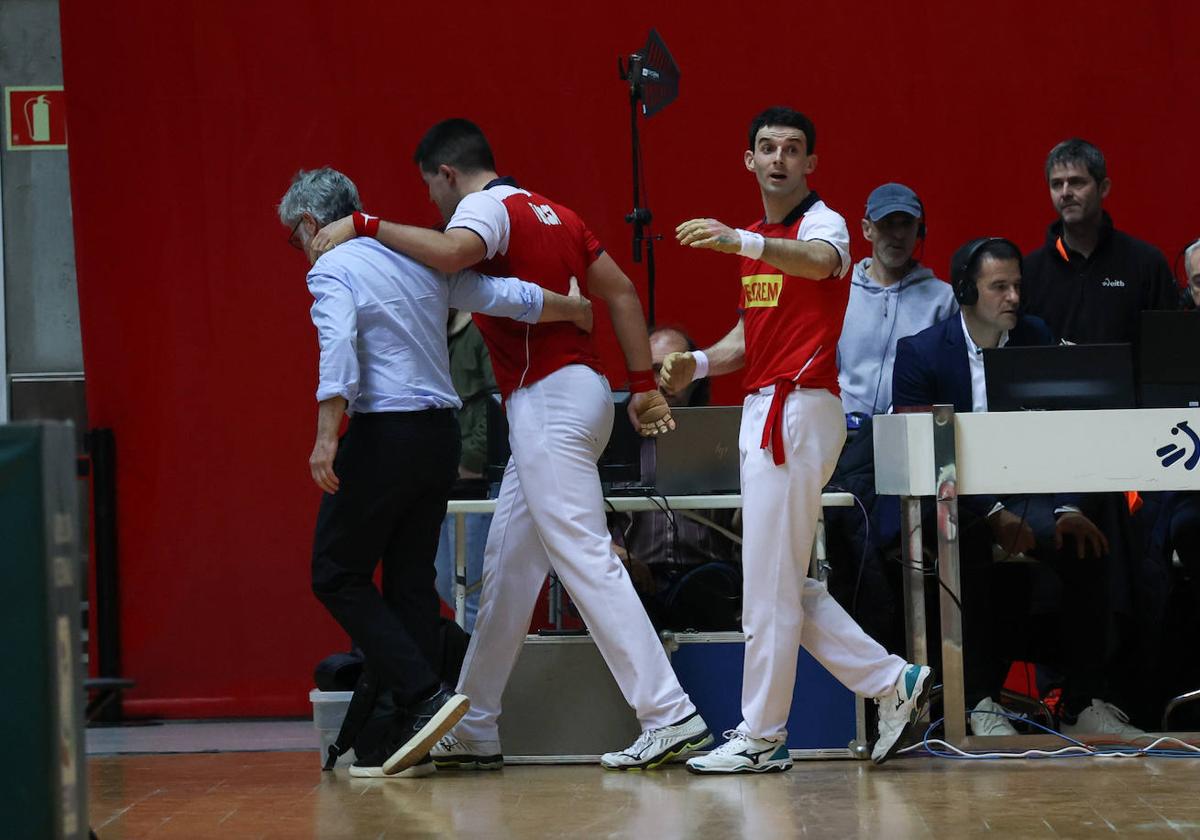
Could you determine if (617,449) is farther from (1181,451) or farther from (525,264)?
(1181,451)

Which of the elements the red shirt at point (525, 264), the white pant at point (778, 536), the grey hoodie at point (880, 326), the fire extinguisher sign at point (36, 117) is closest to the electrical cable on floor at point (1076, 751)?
the white pant at point (778, 536)

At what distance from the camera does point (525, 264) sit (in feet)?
13.1

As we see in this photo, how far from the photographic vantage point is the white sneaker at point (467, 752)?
13.1 ft

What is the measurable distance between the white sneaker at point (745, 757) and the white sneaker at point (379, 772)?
691 millimetres

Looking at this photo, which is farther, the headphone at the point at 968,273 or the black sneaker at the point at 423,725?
the headphone at the point at 968,273

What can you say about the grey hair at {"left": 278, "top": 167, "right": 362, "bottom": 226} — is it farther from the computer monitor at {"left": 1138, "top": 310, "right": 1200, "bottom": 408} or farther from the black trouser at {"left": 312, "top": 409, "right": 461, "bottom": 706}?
the computer monitor at {"left": 1138, "top": 310, "right": 1200, "bottom": 408}

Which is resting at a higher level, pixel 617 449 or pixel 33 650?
pixel 617 449

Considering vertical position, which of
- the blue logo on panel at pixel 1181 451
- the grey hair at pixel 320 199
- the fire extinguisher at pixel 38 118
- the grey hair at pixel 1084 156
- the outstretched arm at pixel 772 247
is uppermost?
the fire extinguisher at pixel 38 118

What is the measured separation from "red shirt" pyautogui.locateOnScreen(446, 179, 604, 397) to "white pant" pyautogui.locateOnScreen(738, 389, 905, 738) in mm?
529

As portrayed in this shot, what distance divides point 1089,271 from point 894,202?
2.33ft

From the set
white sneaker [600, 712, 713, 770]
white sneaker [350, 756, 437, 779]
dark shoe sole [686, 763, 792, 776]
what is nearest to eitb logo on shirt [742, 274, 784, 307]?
white sneaker [600, 712, 713, 770]

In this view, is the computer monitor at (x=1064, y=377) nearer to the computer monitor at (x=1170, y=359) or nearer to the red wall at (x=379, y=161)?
the computer monitor at (x=1170, y=359)

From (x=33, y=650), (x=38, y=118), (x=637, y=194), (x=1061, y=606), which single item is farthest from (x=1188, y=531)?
(x=38, y=118)

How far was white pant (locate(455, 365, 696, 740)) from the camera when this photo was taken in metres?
3.78
